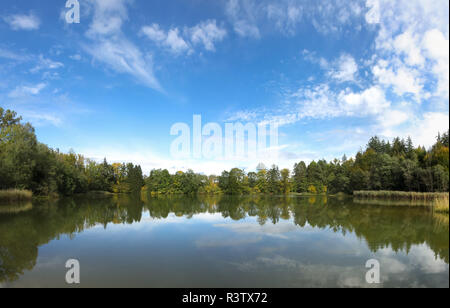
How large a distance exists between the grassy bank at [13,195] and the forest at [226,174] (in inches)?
55.7

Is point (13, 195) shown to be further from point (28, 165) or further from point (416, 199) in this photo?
point (416, 199)

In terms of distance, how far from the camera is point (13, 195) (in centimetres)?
2398

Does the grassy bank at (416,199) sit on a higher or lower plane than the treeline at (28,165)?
lower

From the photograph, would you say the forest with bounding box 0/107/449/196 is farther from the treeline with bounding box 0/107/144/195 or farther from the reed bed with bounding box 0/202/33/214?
the reed bed with bounding box 0/202/33/214

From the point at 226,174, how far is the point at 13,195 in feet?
152

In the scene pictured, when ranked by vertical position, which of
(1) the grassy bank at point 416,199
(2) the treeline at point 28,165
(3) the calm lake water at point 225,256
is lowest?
(1) the grassy bank at point 416,199

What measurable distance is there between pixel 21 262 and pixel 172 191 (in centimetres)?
5850

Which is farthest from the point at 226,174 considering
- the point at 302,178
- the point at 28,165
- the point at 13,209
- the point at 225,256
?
the point at 225,256

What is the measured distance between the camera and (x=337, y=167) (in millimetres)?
64875

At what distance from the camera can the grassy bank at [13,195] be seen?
2316cm
